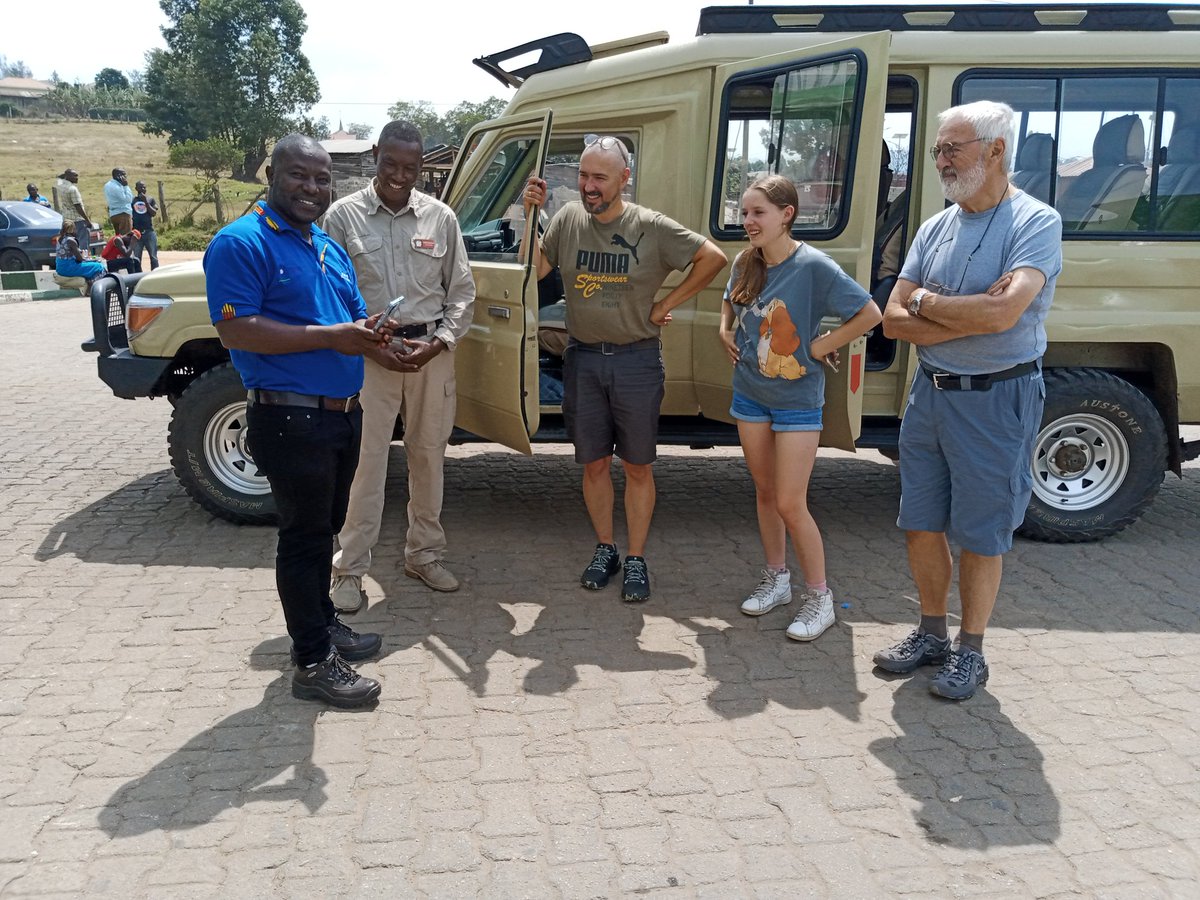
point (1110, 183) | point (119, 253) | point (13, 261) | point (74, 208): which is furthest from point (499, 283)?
point (13, 261)

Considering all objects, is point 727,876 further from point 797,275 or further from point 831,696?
point 797,275

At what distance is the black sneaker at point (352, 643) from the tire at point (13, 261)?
1808 centimetres

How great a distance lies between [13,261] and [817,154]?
61.3 feet

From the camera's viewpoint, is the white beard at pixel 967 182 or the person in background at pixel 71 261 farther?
the person in background at pixel 71 261

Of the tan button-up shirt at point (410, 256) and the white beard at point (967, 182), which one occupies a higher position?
the white beard at point (967, 182)

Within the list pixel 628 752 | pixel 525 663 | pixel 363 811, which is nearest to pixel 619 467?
pixel 525 663

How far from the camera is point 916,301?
3.42 metres

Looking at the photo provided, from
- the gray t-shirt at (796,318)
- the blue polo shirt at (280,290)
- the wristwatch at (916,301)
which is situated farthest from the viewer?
the gray t-shirt at (796,318)

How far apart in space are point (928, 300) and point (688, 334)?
192 centimetres

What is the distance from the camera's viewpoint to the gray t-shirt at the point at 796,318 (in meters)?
3.95

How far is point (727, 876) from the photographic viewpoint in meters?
2.69

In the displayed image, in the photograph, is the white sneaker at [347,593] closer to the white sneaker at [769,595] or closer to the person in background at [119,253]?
the white sneaker at [769,595]

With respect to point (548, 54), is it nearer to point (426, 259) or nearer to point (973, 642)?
point (426, 259)

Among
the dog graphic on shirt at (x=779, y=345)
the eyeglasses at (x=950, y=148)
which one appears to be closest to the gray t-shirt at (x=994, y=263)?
the eyeglasses at (x=950, y=148)
